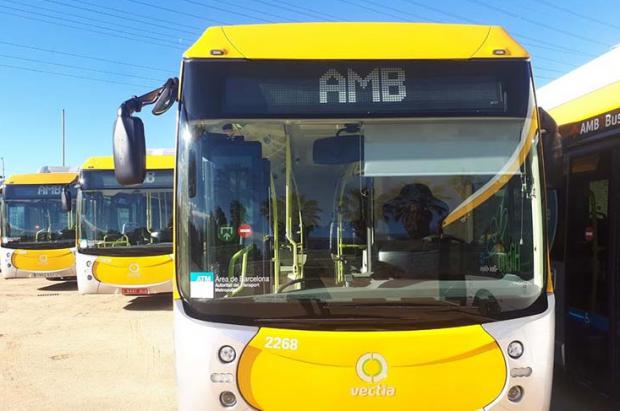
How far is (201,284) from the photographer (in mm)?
3473

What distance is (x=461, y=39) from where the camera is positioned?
3.59 m

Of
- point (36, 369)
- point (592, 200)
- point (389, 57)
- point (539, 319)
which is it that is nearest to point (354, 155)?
point (389, 57)

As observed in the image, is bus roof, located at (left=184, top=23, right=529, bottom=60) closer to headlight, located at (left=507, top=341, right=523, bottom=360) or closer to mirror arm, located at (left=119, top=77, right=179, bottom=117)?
mirror arm, located at (left=119, top=77, right=179, bottom=117)

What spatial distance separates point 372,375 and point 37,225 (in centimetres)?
1397

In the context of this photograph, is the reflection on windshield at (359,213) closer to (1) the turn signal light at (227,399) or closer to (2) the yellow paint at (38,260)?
(1) the turn signal light at (227,399)

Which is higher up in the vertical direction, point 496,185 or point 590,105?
point 590,105

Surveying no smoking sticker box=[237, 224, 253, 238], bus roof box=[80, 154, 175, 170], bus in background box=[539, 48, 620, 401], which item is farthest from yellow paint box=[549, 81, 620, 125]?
bus roof box=[80, 154, 175, 170]

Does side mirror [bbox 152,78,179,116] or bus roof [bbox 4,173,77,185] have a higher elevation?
side mirror [bbox 152,78,179,116]

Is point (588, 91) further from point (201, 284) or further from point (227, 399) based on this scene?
point (227, 399)

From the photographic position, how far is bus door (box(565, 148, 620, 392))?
15.7 feet

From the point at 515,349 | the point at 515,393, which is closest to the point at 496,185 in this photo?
the point at 515,349

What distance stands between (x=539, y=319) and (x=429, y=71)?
1.58 meters

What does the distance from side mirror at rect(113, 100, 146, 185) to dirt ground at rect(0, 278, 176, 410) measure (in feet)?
8.77

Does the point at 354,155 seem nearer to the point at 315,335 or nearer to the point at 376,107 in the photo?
the point at 376,107
